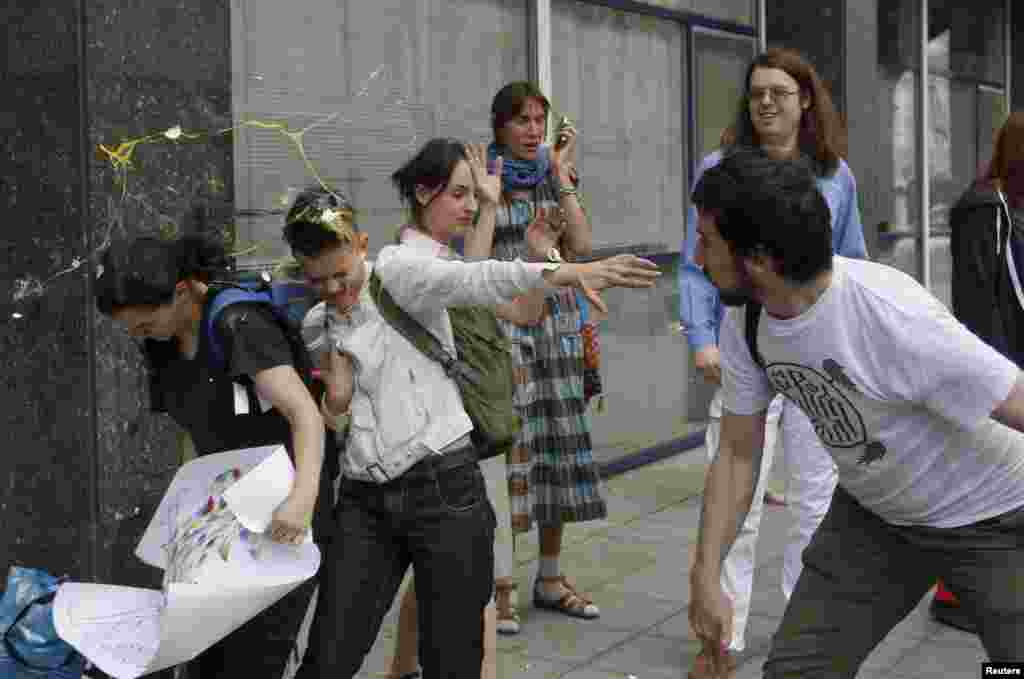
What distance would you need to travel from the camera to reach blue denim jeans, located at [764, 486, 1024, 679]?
119 inches

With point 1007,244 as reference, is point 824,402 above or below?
below

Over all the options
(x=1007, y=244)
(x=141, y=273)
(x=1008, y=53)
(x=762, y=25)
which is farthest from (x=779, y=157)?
(x=1008, y=53)

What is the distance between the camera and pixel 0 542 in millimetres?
4934

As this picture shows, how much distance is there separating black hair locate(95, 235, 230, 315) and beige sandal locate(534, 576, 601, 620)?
100 inches

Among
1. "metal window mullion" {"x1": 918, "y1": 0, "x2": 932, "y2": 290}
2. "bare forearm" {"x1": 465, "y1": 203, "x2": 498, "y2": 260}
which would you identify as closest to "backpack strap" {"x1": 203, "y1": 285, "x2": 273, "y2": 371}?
"bare forearm" {"x1": 465, "y1": 203, "x2": 498, "y2": 260}

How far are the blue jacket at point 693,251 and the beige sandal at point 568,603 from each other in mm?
1216

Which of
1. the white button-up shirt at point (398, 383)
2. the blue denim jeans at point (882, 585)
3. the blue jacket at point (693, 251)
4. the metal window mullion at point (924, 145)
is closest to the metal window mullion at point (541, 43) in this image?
the blue jacket at point (693, 251)

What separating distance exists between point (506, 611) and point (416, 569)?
1.67 meters

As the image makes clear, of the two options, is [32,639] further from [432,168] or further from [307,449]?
[432,168]

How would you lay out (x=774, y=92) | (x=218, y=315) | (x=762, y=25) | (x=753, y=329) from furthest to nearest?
(x=762, y=25) < (x=774, y=92) < (x=218, y=315) < (x=753, y=329)

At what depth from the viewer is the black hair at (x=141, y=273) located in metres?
3.31

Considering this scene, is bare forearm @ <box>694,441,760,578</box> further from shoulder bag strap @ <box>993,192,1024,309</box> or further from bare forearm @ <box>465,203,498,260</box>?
shoulder bag strap @ <box>993,192,1024,309</box>

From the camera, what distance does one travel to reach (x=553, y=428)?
17.9ft

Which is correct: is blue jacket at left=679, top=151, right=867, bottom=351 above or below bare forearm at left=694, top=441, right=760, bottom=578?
above
